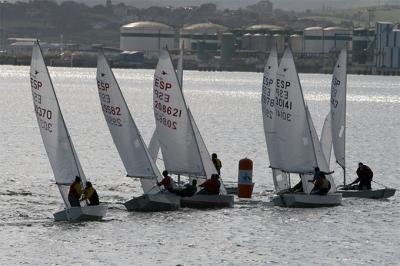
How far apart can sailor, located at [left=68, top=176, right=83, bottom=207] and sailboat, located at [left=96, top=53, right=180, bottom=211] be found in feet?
16.2

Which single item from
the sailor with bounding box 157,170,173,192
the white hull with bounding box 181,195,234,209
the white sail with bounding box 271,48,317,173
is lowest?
the white hull with bounding box 181,195,234,209

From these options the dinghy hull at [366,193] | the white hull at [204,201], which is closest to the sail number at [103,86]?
the white hull at [204,201]

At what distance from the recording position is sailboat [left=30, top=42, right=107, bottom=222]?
2064 inches

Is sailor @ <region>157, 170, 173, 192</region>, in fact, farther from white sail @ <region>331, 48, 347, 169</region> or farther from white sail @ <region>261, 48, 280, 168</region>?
white sail @ <region>331, 48, 347, 169</region>

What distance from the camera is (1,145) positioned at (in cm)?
10012

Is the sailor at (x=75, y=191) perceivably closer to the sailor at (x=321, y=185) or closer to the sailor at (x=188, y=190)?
the sailor at (x=188, y=190)

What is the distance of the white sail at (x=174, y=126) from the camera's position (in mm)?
58188

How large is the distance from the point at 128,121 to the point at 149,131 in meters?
66.8

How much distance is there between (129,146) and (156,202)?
3.40 metres

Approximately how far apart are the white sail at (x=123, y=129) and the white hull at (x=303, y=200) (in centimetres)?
565

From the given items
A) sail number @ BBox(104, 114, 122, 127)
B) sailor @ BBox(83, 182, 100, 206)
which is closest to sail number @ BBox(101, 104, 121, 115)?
sail number @ BBox(104, 114, 122, 127)

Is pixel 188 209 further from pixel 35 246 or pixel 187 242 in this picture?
pixel 35 246

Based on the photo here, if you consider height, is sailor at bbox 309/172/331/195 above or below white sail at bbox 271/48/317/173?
below

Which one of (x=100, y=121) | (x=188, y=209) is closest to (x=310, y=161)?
(x=188, y=209)
